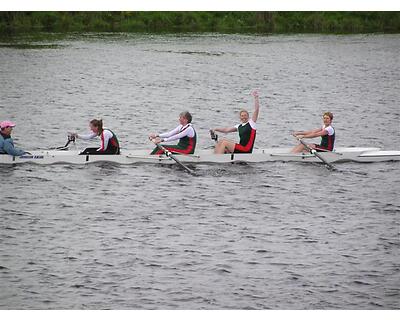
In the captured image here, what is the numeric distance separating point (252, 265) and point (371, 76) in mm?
14726

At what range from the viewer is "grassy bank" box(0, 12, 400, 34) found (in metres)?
19.7

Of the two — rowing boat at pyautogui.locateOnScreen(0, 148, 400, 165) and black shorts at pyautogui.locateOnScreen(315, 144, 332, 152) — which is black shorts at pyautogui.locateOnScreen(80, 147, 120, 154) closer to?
rowing boat at pyautogui.locateOnScreen(0, 148, 400, 165)

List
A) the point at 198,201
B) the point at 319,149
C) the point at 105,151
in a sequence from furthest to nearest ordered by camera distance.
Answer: the point at 319,149 → the point at 105,151 → the point at 198,201

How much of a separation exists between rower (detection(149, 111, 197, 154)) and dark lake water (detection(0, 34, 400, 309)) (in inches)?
15.3

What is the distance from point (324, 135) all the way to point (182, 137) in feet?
8.45

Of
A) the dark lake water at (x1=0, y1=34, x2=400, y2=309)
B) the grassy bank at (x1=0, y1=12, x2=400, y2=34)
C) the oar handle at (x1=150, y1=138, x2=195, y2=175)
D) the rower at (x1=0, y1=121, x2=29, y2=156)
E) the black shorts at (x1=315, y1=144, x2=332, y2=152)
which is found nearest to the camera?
the dark lake water at (x1=0, y1=34, x2=400, y2=309)

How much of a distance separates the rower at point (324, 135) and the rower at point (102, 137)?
3252mm

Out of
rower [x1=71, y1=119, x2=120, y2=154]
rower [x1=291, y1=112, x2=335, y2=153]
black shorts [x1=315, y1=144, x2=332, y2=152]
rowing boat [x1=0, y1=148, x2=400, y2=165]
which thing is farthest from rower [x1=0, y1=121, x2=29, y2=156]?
black shorts [x1=315, y1=144, x2=332, y2=152]

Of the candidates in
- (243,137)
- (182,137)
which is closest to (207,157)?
(182,137)

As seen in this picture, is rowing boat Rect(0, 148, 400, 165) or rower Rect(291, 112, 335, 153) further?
rower Rect(291, 112, 335, 153)

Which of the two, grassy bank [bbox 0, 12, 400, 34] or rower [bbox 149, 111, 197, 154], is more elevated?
grassy bank [bbox 0, 12, 400, 34]

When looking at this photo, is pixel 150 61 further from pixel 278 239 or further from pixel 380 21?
pixel 278 239

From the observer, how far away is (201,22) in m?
19.8

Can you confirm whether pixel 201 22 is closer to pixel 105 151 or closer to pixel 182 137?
pixel 182 137
